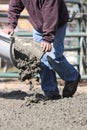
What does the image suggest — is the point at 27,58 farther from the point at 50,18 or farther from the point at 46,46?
the point at 50,18

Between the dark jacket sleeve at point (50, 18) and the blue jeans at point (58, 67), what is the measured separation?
1.32 feet

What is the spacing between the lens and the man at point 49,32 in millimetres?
6285

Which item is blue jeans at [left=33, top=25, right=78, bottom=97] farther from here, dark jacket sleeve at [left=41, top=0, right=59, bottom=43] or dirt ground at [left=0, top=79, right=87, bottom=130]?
dark jacket sleeve at [left=41, top=0, right=59, bottom=43]

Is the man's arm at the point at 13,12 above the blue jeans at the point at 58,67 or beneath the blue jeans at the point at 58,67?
above

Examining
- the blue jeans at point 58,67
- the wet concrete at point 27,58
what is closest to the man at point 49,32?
the blue jeans at point 58,67

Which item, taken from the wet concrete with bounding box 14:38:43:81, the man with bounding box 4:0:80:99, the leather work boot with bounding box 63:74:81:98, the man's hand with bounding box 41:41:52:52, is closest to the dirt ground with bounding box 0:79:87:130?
the leather work boot with bounding box 63:74:81:98

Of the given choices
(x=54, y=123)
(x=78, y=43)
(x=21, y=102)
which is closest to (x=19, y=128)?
(x=54, y=123)

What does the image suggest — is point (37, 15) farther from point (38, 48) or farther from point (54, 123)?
point (54, 123)

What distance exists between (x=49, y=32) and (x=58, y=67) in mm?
718

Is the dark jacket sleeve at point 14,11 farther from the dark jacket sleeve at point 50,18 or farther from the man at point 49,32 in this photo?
the dark jacket sleeve at point 50,18

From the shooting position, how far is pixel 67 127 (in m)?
5.49

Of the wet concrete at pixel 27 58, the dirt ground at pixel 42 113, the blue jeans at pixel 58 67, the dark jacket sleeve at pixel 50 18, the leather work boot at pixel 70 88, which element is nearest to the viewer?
the dirt ground at pixel 42 113

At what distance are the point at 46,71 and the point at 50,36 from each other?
0.74 metres

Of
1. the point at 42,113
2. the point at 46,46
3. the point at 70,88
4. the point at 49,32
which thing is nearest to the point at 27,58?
the point at 46,46
